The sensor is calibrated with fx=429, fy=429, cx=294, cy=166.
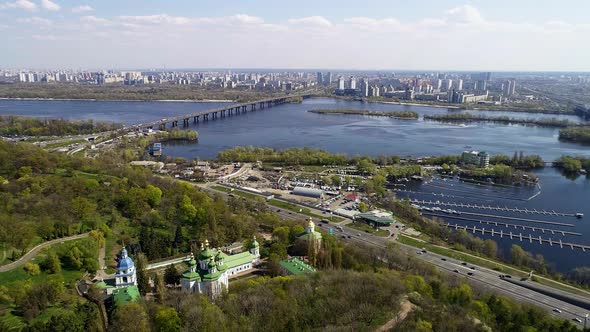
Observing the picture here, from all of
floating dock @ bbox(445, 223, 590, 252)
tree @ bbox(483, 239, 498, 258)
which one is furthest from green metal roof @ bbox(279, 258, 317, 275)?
floating dock @ bbox(445, 223, 590, 252)

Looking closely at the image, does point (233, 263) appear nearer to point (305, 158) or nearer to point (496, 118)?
point (305, 158)

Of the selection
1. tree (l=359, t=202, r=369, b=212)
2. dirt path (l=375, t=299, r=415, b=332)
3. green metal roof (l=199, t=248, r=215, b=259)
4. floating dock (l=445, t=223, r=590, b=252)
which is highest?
green metal roof (l=199, t=248, r=215, b=259)

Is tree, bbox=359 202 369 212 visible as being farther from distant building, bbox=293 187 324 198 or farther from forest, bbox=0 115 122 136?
forest, bbox=0 115 122 136

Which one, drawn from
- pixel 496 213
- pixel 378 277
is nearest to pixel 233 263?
pixel 378 277

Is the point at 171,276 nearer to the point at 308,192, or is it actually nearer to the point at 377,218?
the point at 377,218

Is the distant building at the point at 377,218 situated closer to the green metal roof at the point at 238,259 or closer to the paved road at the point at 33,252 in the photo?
the green metal roof at the point at 238,259
